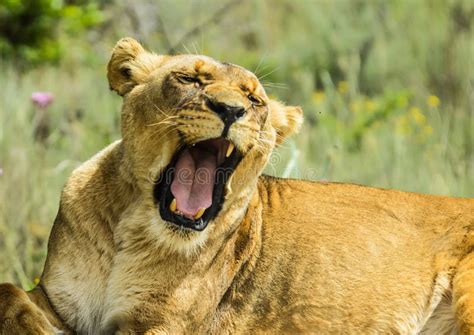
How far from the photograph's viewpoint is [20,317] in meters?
4.28

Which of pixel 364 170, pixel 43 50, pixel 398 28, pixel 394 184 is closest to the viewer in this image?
pixel 394 184

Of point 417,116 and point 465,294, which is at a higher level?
point 417,116

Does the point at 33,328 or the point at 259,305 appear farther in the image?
the point at 259,305

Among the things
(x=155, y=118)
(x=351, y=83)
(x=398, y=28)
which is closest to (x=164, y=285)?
(x=155, y=118)

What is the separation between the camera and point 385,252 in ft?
16.3

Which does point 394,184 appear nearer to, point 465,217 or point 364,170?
point 364,170

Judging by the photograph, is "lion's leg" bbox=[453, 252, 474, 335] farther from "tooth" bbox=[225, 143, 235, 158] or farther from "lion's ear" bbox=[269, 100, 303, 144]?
"tooth" bbox=[225, 143, 235, 158]

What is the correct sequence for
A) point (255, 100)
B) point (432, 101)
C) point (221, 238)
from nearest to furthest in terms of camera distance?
point (255, 100), point (221, 238), point (432, 101)

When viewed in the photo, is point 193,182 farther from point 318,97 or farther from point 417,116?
point 318,97

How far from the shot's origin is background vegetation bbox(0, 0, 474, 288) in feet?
22.7

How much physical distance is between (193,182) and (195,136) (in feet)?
0.76

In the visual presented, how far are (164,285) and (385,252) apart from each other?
3.64 feet

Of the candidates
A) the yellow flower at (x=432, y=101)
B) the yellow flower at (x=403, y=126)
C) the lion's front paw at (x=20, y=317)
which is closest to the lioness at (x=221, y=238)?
the lion's front paw at (x=20, y=317)

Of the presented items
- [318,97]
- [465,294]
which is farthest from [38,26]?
[465,294]
